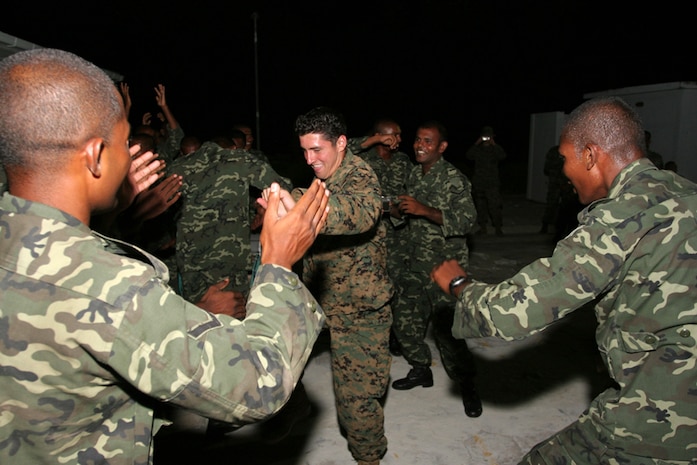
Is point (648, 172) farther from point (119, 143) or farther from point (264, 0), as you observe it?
point (264, 0)

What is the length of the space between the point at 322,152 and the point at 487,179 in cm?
787

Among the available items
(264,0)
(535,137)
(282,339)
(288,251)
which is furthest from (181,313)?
(264,0)

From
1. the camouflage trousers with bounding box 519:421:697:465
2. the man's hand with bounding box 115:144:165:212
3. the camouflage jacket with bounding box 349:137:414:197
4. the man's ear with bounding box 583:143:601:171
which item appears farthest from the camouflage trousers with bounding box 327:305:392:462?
the camouflage jacket with bounding box 349:137:414:197

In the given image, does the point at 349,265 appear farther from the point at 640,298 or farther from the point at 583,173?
the point at 640,298

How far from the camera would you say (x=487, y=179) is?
33.6 ft

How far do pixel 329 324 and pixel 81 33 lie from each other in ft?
84.9

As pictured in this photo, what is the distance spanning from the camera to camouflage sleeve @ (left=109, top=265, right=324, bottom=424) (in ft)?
3.48

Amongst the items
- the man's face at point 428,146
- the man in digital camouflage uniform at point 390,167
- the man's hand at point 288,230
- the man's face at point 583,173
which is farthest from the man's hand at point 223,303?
the man in digital camouflage uniform at point 390,167

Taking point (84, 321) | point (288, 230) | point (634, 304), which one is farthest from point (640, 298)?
point (84, 321)

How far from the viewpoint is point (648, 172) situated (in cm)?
185

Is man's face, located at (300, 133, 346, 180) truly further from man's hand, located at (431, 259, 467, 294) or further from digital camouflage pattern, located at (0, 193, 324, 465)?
digital camouflage pattern, located at (0, 193, 324, 465)

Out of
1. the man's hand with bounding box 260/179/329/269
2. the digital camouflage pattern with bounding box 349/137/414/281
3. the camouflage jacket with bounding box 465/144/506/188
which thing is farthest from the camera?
the camouflage jacket with bounding box 465/144/506/188

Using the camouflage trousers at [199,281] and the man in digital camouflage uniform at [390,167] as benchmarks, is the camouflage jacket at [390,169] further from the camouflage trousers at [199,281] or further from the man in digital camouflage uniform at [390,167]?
the camouflage trousers at [199,281]

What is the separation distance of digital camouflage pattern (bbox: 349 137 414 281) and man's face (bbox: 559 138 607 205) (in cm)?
280
